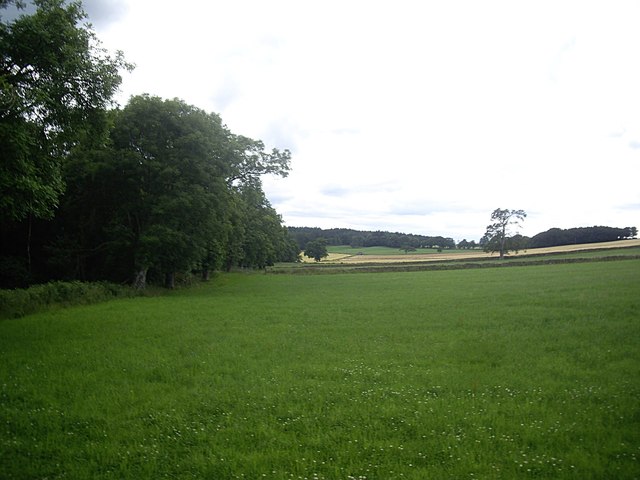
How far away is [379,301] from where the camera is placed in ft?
86.4

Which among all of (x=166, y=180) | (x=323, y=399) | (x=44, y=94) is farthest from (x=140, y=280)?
(x=323, y=399)

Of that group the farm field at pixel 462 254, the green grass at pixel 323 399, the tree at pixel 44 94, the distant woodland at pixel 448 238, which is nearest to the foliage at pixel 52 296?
the green grass at pixel 323 399

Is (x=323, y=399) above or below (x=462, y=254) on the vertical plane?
below

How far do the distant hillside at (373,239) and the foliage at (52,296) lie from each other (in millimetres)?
98323

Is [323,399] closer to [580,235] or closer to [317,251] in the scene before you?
[317,251]

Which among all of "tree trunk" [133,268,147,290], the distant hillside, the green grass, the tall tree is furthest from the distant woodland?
the green grass

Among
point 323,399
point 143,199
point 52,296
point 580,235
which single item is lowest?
point 323,399

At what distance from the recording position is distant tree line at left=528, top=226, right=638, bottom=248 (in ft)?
349

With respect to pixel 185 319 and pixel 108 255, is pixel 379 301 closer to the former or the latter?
pixel 185 319

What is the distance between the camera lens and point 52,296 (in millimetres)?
22156

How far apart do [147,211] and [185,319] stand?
628 inches

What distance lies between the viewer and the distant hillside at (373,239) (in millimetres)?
138625

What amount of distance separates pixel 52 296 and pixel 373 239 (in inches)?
5727

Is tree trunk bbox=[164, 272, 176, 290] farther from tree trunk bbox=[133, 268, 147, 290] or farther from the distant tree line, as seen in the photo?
the distant tree line
